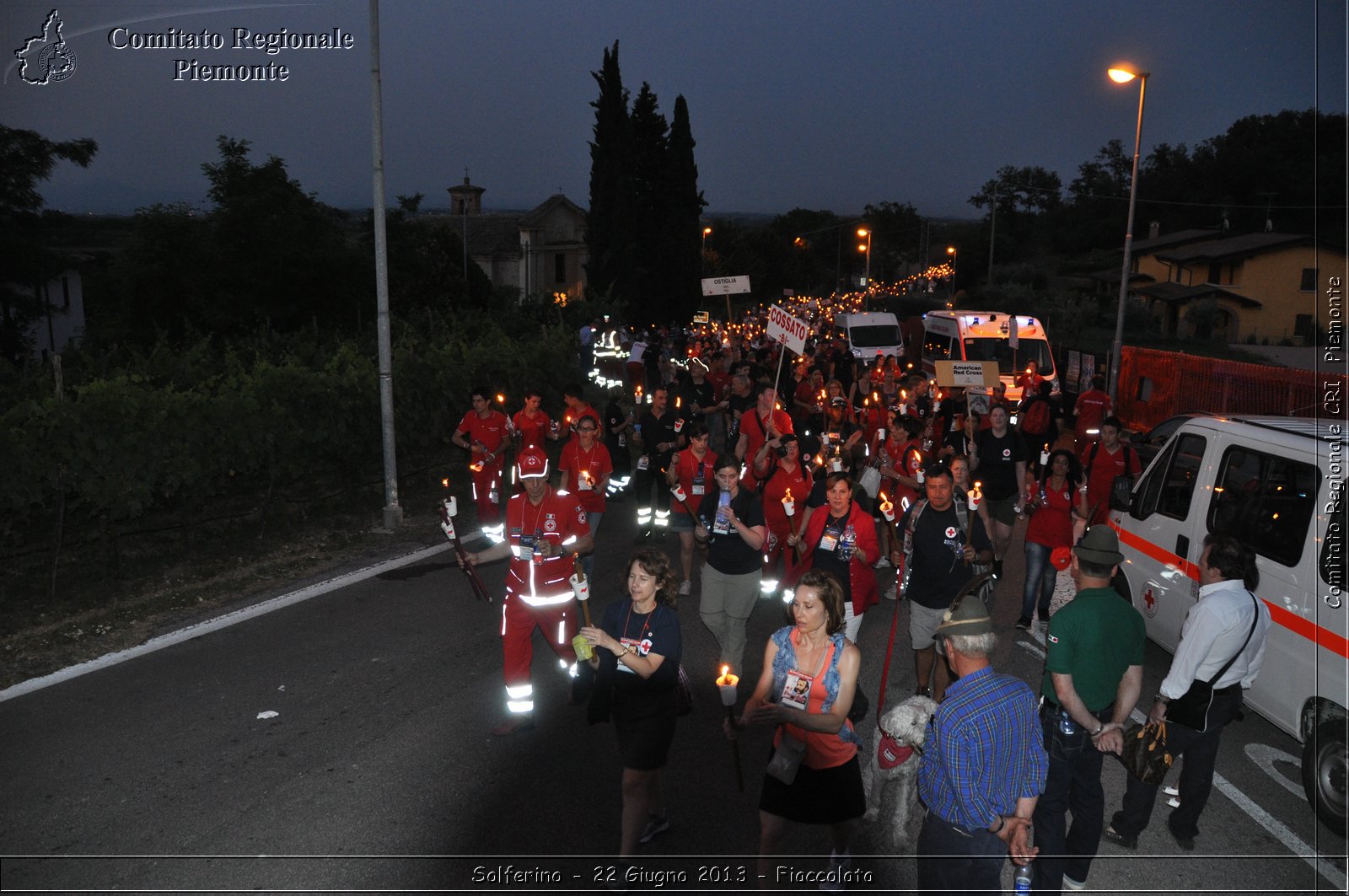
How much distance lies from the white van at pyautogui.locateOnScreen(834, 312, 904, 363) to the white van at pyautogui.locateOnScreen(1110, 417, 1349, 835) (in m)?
20.9

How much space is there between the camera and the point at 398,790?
235 inches

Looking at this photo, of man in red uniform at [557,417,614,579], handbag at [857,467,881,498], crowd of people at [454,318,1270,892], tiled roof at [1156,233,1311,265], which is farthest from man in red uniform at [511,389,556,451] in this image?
tiled roof at [1156,233,1311,265]

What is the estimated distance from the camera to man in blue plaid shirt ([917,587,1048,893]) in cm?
373

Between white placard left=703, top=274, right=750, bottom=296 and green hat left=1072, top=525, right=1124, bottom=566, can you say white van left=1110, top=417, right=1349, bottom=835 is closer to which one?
green hat left=1072, top=525, right=1124, bottom=566

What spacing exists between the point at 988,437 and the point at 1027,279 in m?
67.6

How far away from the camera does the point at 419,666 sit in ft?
26.1

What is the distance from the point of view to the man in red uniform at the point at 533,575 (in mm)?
6465

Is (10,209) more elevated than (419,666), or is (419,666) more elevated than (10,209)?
(10,209)

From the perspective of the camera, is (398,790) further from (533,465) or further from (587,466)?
(587,466)

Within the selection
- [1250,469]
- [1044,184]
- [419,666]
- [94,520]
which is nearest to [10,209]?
[94,520]

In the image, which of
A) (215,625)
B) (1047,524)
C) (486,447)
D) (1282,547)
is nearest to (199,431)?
(215,625)

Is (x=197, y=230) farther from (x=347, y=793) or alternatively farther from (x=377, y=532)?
(x=347, y=793)

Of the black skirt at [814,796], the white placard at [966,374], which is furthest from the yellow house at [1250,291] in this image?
the black skirt at [814,796]

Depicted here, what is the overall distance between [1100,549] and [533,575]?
11.6 feet
